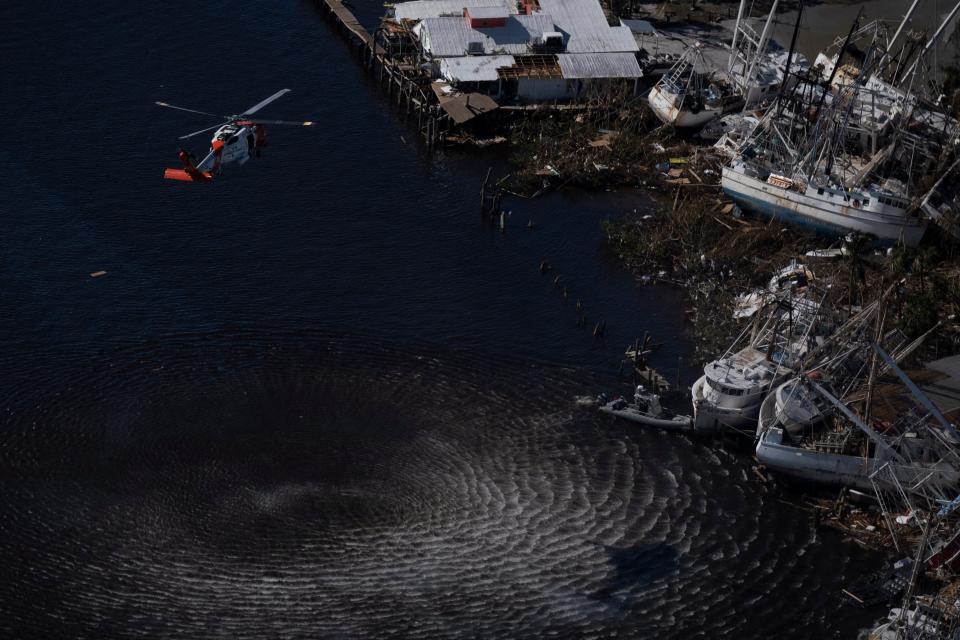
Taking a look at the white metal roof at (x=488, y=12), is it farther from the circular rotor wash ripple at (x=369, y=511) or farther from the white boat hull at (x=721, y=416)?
the white boat hull at (x=721, y=416)

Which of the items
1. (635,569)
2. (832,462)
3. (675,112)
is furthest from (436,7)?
(635,569)

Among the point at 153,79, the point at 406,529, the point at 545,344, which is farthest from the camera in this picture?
the point at 153,79

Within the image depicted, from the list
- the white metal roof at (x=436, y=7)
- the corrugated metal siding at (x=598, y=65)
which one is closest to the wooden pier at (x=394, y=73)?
the white metal roof at (x=436, y=7)

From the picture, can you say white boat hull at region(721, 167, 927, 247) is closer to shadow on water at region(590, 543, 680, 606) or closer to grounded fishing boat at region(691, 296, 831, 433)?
grounded fishing boat at region(691, 296, 831, 433)

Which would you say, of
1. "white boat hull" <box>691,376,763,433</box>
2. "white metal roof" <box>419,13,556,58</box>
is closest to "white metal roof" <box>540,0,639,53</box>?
"white metal roof" <box>419,13,556,58</box>

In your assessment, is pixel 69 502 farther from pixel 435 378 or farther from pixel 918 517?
pixel 918 517

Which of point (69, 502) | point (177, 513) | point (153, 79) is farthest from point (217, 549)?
point (153, 79)

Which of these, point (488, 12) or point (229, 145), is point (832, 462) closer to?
point (229, 145)
